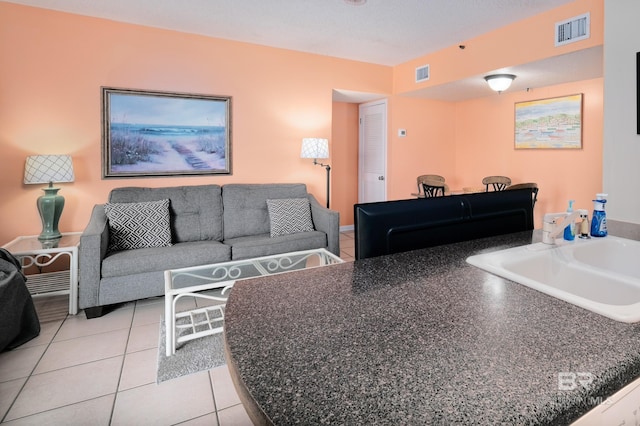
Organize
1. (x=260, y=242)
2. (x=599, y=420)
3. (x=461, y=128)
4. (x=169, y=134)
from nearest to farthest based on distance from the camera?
1. (x=599, y=420)
2. (x=260, y=242)
3. (x=169, y=134)
4. (x=461, y=128)

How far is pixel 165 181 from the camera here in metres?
3.74

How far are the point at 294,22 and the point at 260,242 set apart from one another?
2106 mm

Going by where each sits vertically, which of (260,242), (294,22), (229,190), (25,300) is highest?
(294,22)

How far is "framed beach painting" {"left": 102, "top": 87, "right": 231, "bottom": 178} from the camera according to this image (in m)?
3.47

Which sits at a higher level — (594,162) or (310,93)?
(310,93)

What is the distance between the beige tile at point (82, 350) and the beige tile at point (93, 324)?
75 millimetres

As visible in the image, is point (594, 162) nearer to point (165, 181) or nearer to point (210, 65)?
point (210, 65)

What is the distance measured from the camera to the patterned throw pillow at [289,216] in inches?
142

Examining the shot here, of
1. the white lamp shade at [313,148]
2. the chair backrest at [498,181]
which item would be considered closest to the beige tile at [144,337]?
the white lamp shade at [313,148]

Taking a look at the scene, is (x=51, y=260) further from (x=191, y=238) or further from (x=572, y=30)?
(x=572, y=30)

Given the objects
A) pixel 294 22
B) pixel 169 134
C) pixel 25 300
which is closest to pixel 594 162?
pixel 294 22

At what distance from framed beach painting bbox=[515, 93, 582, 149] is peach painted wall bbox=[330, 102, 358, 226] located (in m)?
2.32

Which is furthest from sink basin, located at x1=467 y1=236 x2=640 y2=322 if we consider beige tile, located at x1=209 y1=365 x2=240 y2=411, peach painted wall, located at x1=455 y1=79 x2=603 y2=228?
peach painted wall, located at x1=455 y1=79 x2=603 y2=228

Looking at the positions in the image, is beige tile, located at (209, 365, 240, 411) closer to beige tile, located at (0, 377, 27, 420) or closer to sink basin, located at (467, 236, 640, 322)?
beige tile, located at (0, 377, 27, 420)
